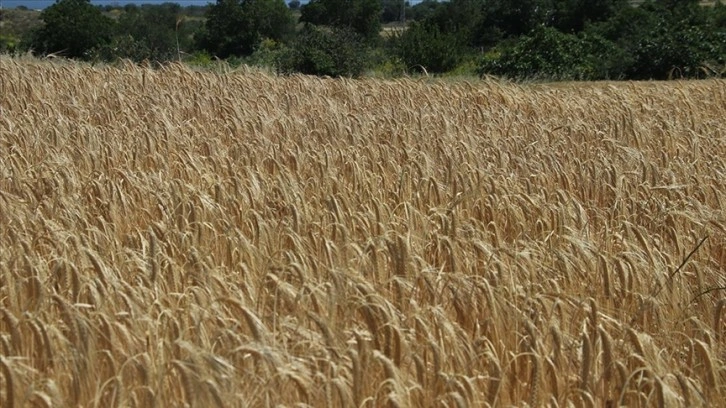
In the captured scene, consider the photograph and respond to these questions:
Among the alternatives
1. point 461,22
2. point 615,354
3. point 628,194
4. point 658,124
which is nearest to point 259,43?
point 461,22

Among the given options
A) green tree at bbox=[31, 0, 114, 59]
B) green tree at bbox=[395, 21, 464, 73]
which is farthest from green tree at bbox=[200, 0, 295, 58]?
green tree at bbox=[395, 21, 464, 73]

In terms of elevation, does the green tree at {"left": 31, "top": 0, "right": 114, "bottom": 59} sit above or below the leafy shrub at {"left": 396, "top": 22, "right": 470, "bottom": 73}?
above

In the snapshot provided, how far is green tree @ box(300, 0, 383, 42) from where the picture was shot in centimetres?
3944

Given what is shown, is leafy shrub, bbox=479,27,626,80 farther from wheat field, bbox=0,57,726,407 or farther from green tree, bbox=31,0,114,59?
green tree, bbox=31,0,114,59

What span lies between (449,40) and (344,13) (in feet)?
54.3

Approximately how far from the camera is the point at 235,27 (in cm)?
3625

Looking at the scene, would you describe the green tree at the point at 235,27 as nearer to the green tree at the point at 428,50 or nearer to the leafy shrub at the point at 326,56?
the green tree at the point at 428,50

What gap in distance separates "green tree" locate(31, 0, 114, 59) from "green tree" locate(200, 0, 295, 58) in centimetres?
853

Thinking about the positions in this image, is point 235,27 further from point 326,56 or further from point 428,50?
point 326,56

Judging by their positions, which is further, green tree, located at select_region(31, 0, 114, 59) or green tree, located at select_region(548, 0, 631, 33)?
green tree, located at select_region(548, 0, 631, 33)

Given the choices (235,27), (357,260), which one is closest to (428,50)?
(235,27)

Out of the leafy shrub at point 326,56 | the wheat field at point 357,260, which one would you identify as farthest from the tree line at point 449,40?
the wheat field at point 357,260

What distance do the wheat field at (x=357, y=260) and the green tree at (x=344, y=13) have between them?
3173cm

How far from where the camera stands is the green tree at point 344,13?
3944 centimetres
